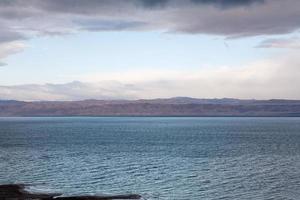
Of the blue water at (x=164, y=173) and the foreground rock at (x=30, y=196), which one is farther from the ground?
the foreground rock at (x=30, y=196)

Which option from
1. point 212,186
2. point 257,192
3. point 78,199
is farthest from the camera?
point 212,186

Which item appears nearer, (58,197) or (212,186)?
(58,197)

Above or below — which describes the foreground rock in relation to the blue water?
above

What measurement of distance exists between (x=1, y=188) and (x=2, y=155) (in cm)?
4547

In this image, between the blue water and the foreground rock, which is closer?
the foreground rock

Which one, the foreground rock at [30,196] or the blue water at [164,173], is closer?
the foreground rock at [30,196]

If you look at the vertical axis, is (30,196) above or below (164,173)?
above

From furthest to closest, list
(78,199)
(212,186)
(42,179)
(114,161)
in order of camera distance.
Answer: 1. (114,161)
2. (42,179)
3. (212,186)
4. (78,199)

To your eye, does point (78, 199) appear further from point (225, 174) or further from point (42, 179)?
point (225, 174)

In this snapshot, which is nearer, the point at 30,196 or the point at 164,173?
the point at 30,196

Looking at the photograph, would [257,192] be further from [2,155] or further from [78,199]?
[2,155]

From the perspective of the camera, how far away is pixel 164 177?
6988 centimetres

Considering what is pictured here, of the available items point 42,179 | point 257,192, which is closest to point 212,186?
point 257,192

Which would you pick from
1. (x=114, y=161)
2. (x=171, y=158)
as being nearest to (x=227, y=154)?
(x=171, y=158)
